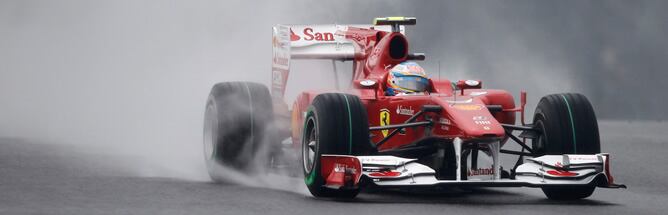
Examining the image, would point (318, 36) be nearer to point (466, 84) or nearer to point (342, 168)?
point (466, 84)

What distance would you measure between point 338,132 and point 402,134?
1433 millimetres

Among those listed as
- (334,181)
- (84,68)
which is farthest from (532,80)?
(334,181)

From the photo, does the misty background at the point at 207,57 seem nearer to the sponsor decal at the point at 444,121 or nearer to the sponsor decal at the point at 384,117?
the sponsor decal at the point at 384,117

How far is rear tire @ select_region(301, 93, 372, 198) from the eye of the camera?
47.4 feet

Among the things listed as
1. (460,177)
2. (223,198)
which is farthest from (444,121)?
(223,198)

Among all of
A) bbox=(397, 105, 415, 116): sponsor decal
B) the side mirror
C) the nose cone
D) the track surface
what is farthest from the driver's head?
the track surface

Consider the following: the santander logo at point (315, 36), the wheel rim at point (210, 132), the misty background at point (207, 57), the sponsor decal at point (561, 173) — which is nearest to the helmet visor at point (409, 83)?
the sponsor decal at point (561, 173)

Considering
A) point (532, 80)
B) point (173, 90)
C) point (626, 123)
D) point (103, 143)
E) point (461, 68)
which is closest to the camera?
point (103, 143)

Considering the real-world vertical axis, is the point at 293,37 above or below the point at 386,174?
above

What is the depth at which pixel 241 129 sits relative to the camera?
17.3m

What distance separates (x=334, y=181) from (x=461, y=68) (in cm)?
3003

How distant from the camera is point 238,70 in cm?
2525

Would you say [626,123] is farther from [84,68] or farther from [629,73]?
[84,68]

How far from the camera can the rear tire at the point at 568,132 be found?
14.9 meters
